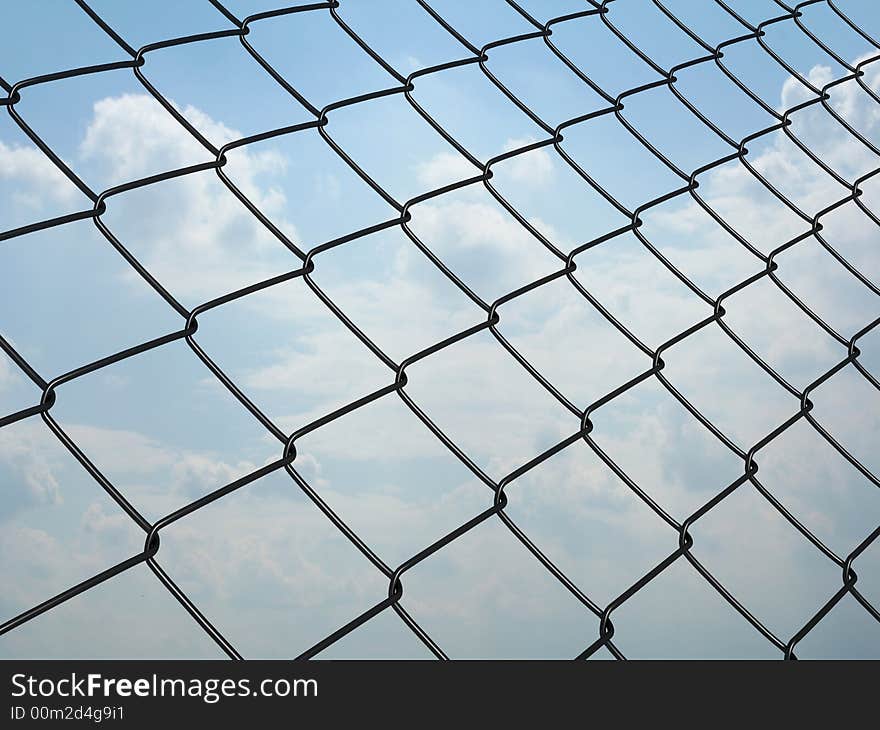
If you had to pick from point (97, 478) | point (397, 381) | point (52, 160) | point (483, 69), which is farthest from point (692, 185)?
point (97, 478)

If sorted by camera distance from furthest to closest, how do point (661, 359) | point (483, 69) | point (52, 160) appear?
point (483, 69) < point (661, 359) < point (52, 160)

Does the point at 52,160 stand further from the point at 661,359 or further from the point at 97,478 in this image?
the point at 661,359
